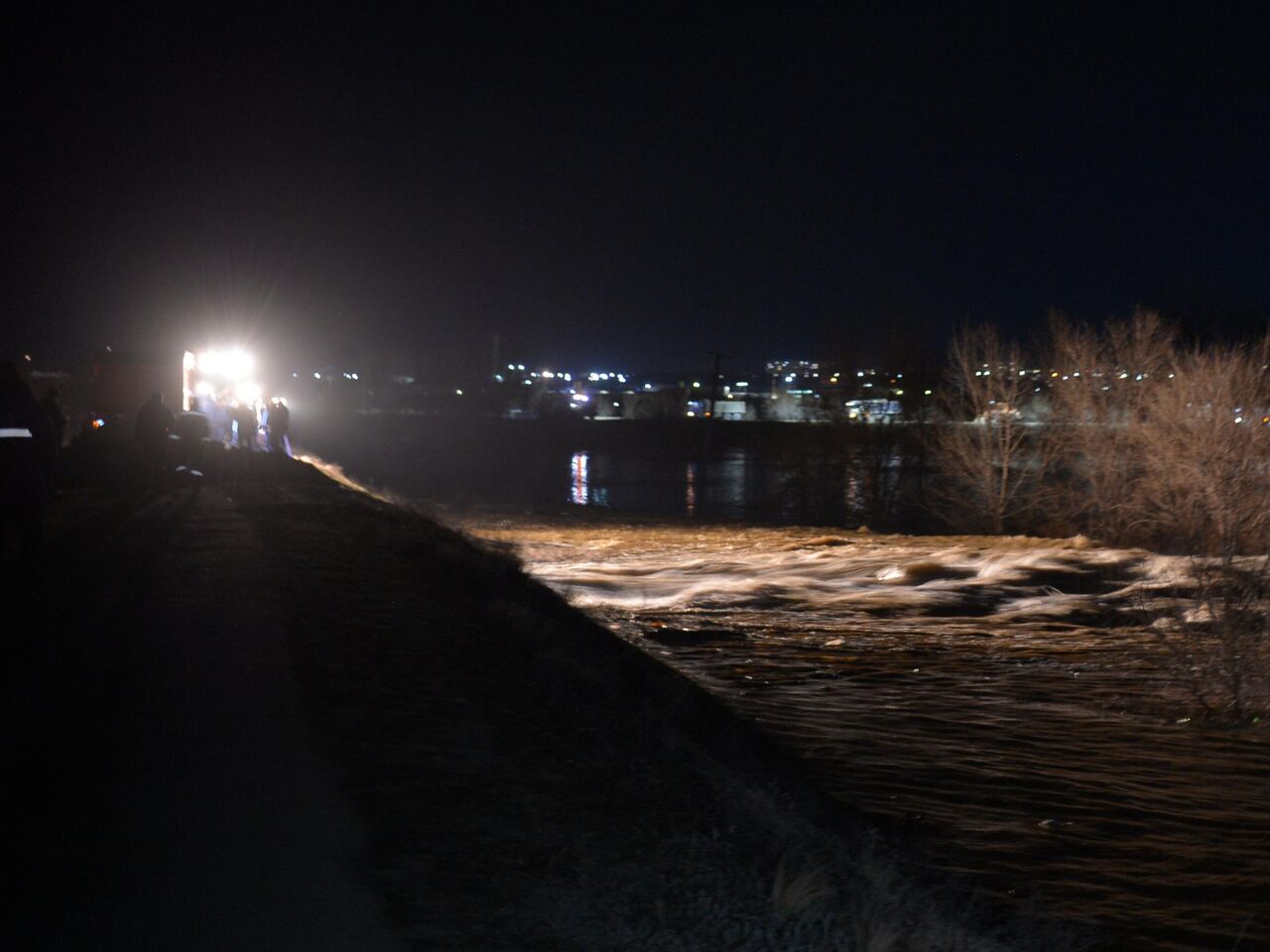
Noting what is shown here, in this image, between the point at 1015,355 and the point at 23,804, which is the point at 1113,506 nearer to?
the point at 1015,355

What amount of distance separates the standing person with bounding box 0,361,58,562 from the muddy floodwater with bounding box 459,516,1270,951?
6.85 meters

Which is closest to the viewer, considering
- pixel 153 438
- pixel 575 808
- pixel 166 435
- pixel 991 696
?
pixel 575 808

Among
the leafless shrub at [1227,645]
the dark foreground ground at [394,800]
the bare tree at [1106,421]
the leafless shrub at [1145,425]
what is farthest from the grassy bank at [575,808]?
the bare tree at [1106,421]

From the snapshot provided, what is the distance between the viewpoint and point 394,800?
5.77 m

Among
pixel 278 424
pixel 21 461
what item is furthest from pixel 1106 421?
pixel 21 461

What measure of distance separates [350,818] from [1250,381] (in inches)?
969

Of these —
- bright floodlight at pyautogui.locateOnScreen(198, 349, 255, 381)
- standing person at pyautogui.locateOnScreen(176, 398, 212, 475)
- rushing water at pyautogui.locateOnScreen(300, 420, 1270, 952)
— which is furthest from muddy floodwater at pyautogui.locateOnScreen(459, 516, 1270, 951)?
bright floodlight at pyautogui.locateOnScreen(198, 349, 255, 381)

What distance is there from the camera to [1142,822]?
8.28 metres

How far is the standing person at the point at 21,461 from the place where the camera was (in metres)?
11.5

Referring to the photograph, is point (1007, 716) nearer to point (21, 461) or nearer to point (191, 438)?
point (21, 461)

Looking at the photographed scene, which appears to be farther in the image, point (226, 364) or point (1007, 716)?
point (226, 364)

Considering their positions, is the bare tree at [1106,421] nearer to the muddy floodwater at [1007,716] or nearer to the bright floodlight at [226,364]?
the muddy floodwater at [1007,716]

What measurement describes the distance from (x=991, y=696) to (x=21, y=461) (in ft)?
31.4

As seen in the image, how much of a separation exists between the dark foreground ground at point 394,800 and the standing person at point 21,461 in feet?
4.17
